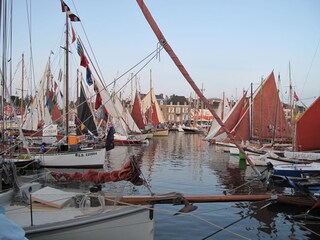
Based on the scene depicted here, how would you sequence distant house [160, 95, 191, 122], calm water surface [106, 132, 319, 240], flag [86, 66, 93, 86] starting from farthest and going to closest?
distant house [160, 95, 191, 122] → flag [86, 66, 93, 86] → calm water surface [106, 132, 319, 240]

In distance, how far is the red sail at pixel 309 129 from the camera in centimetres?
2383

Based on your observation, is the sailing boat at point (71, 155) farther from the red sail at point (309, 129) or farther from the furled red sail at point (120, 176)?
the furled red sail at point (120, 176)

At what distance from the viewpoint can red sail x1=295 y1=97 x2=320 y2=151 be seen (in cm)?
2383

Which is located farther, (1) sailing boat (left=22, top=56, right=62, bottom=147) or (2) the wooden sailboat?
(1) sailing boat (left=22, top=56, right=62, bottom=147)

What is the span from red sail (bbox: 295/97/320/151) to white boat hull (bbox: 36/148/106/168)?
1480cm

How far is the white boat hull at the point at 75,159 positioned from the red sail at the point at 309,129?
48.6ft

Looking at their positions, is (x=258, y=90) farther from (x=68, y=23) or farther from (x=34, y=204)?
(x=34, y=204)

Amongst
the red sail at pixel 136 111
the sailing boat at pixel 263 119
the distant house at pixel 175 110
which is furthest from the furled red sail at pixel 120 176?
the distant house at pixel 175 110

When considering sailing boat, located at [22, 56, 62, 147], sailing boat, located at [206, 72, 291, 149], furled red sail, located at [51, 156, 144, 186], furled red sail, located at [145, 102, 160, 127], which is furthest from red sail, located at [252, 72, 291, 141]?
furled red sail, located at [145, 102, 160, 127]

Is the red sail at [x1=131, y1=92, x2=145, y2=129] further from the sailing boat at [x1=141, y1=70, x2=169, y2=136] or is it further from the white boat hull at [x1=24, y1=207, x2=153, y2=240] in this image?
the white boat hull at [x1=24, y1=207, x2=153, y2=240]

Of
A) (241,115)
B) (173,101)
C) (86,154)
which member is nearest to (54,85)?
(86,154)

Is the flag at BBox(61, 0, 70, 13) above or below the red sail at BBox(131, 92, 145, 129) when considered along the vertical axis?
above

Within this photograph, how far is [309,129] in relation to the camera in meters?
24.3

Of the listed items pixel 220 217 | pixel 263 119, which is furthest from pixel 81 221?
pixel 263 119
